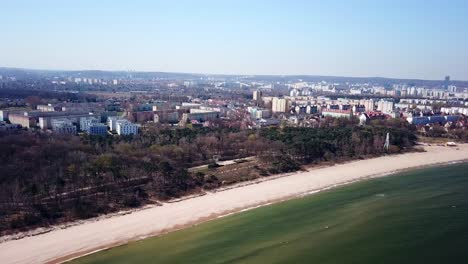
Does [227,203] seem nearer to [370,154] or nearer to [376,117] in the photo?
[370,154]

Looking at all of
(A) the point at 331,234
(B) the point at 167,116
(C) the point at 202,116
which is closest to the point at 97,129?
(B) the point at 167,116

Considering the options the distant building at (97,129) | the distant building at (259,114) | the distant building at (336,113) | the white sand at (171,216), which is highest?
the distant building at (336,113)

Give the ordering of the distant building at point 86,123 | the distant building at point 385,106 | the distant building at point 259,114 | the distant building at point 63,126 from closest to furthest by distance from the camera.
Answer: the distant building at point 63,126 → the distant building at point 86,123 → the distant building at point 259,114 → the distant building at point 385,106

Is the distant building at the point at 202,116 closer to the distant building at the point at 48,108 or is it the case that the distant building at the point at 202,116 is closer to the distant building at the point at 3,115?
the distant building at the point at 48,108

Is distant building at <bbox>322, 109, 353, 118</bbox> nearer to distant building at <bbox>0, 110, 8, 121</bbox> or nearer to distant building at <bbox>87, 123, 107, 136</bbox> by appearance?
distant building at <bbox>87, 123, 107, 136</bbox>

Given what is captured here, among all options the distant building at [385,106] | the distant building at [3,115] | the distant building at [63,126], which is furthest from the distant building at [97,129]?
the distant building at [385,106]

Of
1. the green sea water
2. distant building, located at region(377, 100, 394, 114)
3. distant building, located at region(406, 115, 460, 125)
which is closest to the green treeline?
the green sea water

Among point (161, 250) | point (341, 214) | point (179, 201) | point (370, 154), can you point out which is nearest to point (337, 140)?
point (370, 154)
